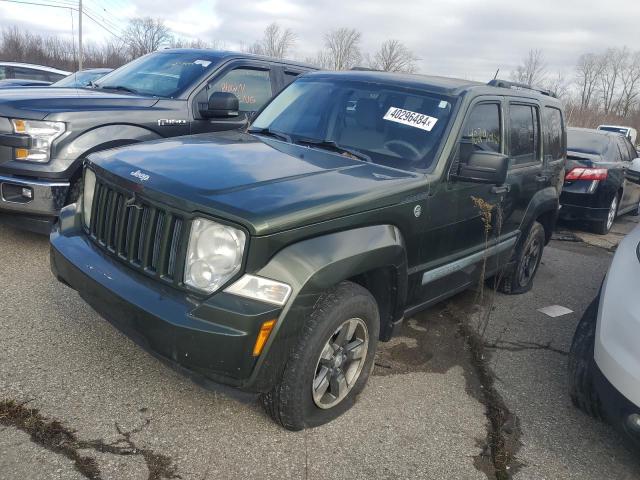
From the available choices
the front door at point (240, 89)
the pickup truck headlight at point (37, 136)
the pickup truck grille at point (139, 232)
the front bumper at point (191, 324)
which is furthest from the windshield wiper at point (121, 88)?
the front bumper at point (191, 324)

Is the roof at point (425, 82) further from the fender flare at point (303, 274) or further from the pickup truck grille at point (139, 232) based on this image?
the pickup truck grille at point (139, 232)

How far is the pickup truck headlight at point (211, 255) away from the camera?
2.34 m

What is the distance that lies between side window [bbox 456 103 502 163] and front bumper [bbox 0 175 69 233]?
317cm

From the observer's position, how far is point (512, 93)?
169 inches

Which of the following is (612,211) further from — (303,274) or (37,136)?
(37,136)

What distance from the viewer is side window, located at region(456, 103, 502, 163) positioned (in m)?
3.48

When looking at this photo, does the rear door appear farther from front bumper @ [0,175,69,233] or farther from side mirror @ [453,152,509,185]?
front bumper @ [0,175,69,233]

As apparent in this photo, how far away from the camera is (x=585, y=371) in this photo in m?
2.95

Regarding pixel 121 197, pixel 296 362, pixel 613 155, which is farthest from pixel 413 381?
pixel 613 155

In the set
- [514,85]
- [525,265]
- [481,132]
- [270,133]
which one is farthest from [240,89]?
[525,265]

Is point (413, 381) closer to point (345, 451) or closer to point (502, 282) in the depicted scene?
point (345, 451)

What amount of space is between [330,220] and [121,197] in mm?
1113

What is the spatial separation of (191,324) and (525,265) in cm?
395

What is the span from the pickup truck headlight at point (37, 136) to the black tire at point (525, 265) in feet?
13.3
